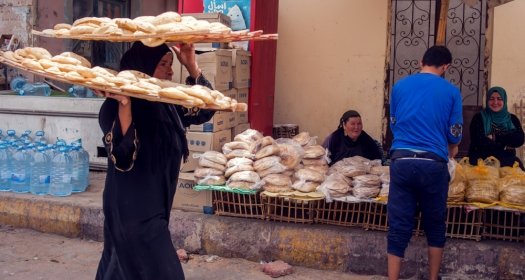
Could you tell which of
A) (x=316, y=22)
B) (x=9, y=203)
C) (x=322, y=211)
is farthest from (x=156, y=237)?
(x=316, y=22)

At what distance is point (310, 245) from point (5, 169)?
3.39 m

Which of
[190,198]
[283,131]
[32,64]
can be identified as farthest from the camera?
[283,131]

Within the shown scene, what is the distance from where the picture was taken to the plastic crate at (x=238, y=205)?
16.4 feet

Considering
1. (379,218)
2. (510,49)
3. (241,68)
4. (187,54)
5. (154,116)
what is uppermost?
(510,49)

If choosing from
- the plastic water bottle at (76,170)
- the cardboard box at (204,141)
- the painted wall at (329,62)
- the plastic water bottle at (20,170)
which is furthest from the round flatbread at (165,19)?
the painted wall at (329,62)

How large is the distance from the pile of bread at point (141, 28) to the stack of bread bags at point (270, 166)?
2.20 m

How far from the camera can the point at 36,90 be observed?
742cm

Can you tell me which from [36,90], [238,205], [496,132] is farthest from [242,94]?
[36,90]

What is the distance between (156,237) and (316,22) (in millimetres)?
5336

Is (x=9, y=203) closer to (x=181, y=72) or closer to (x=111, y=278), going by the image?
(x=181, y=72)

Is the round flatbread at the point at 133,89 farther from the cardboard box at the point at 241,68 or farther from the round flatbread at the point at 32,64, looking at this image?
the cardboard box at the point at 241,68

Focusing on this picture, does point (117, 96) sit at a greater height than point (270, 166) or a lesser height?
greater

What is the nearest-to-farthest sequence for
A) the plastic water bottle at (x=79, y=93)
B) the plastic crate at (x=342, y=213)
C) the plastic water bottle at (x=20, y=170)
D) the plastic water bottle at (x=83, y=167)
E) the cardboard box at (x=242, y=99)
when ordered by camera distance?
the plastic crate at (x=342, y=213)
the cardboard box at (x=242, y=99)
the plastic water bottle at (x=20, y=170)
the plastic water bottle at (x=83, y=167)
the plastic water bottle at (x=79, y=93)

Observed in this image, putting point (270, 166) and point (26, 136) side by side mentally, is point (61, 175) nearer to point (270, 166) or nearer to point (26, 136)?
point (26, 136)
